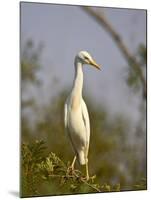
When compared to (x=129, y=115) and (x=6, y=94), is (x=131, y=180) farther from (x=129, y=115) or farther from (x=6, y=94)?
(x=6, y=94)

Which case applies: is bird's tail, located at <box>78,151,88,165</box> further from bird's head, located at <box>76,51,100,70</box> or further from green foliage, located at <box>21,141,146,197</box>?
bird's head, located at <box>76,51,100,70</box>

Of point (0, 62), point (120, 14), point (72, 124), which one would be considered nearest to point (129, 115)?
point (72, 124)

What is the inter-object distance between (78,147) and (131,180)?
472 mm

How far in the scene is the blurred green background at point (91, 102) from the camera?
4109 mm

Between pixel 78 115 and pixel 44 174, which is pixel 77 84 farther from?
pixel 44 174

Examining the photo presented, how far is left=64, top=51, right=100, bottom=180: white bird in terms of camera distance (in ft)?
13.9

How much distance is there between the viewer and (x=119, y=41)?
4352 millimetres

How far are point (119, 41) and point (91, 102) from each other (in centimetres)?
47

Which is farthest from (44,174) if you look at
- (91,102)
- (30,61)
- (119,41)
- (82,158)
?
(119,41)

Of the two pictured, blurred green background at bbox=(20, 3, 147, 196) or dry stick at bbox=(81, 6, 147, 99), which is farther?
dry stick at bbox=(81, 6, 147, 99)

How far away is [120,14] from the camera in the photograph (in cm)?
437

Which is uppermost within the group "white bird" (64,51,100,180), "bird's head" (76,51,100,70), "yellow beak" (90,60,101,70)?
"bird's head" (76,51,100,70)

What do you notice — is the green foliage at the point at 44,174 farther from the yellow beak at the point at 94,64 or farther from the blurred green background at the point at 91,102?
the yellow beak at the point at 94,64

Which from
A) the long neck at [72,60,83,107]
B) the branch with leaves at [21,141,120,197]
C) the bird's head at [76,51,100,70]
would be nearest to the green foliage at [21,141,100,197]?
the branch with leaves at [21,141,120,197]
